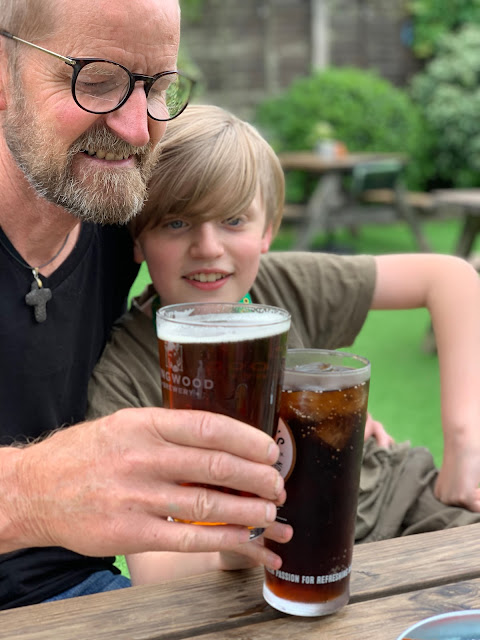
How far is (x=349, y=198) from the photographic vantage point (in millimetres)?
7828

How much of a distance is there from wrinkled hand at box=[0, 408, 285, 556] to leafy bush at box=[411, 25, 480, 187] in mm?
10373

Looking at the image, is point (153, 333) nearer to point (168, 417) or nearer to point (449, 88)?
point (168, 417)

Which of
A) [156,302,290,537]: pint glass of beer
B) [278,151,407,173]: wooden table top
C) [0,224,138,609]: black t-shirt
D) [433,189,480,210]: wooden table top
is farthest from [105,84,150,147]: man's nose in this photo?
[278,151,407,173]: wooden table top

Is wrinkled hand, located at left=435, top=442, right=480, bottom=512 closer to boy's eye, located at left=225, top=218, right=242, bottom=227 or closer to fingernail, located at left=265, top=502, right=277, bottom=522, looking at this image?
boy's eye, located at left=225, top=218, right=242, bottom=227

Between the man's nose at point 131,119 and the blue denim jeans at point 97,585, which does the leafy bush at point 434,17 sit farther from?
the blue denim jeans at point 97,585

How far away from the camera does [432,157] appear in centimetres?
1099

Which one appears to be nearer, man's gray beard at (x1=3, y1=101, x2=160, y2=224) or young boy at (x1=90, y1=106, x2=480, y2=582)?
man's gray beard at (x1=3, y1=101, x2=160, y2=224)

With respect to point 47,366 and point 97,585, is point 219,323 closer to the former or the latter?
point 47,366

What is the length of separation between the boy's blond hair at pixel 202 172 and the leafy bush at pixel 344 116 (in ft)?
25.6

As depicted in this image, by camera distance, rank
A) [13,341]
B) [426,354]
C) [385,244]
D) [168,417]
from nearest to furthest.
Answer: [168,417] → [13,341] → [426,354] → [385,244]

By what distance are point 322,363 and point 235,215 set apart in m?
0.79

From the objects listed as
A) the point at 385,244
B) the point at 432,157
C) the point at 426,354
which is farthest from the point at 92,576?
the point at 432,157

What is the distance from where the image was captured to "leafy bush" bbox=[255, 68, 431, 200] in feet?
32.0

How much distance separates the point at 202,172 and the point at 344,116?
8.45 metres
